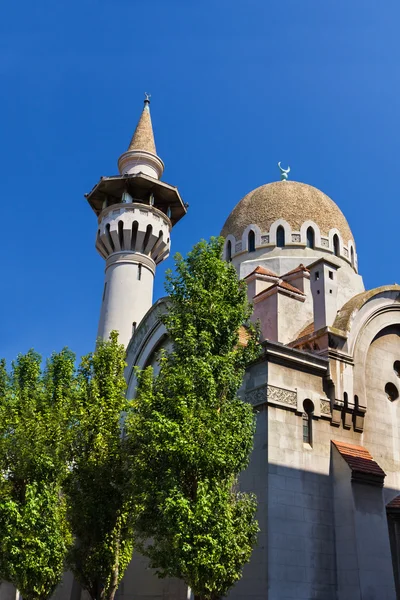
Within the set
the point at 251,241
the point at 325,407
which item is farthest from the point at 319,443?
the point at 251,241

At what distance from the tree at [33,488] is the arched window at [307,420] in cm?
649

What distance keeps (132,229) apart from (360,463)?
59.7 feet

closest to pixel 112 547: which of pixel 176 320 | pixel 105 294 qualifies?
pixel 176 320

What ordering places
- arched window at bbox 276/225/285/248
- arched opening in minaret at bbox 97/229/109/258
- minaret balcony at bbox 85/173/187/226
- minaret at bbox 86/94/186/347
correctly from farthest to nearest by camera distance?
minaret balcony at bbox 85/173/187/226 → arched opening in minaret at bbox 97/229/109/258 → minaret at bbox 86/94/186/347 → arched window at bbox 276/225/285/248

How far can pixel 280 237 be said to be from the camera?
2902cm

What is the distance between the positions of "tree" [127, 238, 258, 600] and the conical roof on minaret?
825 inches

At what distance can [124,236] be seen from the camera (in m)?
31.1

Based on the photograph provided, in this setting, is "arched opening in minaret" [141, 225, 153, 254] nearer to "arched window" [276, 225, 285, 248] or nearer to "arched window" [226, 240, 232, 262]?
"arched window" [226, 240, 232, 262]

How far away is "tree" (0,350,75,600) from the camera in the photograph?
544 inches

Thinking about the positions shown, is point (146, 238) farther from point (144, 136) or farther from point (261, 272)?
point (261, 272)

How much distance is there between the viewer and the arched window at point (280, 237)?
94.7 ft

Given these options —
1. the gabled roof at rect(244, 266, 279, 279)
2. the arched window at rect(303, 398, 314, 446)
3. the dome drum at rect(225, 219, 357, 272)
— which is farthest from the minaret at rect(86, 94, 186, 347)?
the arched window at rect(303, 398, 314, 446)

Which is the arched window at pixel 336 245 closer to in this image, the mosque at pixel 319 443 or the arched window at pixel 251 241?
the arched window at pixel 251 241

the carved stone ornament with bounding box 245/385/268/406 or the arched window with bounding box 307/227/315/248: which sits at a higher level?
the arched window with bounding box 307/227/315/248
